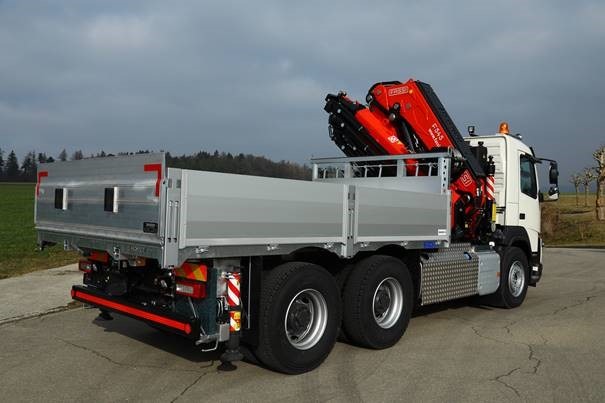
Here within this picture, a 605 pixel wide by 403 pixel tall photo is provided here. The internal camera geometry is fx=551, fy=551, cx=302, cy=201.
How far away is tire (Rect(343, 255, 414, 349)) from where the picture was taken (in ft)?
19.2

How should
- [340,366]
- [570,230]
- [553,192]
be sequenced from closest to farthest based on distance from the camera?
1. [340,366]
2. [553,192]
3. [570,230]

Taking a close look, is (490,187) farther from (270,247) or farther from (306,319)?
(270,247)

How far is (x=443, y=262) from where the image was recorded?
7180 millimetres

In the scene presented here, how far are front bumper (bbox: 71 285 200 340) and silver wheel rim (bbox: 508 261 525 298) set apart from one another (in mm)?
5970

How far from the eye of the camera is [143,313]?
513 centimetres

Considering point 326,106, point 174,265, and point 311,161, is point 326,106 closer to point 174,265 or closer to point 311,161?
point 311,161

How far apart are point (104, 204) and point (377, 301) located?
3131 mm

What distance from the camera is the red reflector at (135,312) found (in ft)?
15.5

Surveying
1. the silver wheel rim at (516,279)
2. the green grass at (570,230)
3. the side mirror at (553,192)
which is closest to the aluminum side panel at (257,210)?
the silver wheel rim at (516,279)

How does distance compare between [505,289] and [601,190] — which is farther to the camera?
[601,190]

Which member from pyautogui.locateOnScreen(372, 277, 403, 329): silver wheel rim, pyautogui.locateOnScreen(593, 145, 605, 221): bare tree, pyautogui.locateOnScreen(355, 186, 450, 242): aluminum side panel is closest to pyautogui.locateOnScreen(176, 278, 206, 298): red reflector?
pyautogui.locateOnScreen(355, 186, 450, 242): aluminum side panel

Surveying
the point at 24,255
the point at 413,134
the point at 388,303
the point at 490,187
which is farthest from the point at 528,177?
the point at 24,255

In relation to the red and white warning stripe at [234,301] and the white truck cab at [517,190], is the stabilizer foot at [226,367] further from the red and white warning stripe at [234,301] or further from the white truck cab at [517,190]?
the white truck cab at [517,190]

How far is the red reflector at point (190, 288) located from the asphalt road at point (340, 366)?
2.72ft
